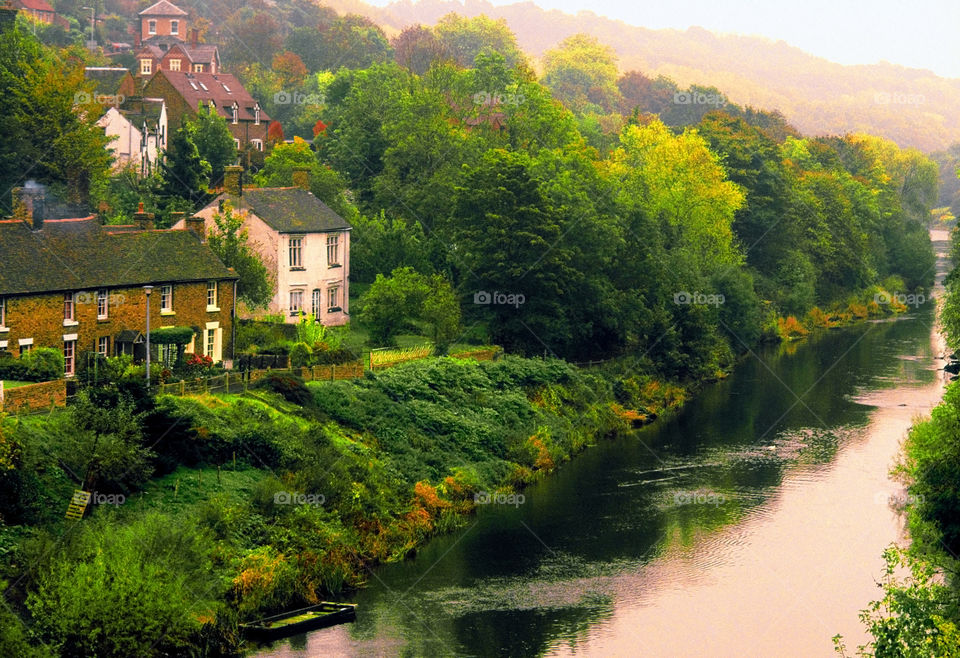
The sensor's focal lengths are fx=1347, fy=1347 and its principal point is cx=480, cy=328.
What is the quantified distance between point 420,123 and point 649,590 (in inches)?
2159

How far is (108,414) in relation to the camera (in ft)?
150

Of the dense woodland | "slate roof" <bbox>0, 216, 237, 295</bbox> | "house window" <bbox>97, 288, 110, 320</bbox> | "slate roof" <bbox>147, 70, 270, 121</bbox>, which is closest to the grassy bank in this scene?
the dense woodland

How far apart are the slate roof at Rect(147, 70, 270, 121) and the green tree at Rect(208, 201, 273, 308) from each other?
161ft

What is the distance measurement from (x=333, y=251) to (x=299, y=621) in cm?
3825

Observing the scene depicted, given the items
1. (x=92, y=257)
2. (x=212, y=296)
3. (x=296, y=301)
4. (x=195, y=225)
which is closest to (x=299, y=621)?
(x=92, y=257)

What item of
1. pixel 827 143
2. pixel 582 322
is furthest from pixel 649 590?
pixel 827 143

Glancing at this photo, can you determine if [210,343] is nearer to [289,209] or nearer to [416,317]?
[416,317]

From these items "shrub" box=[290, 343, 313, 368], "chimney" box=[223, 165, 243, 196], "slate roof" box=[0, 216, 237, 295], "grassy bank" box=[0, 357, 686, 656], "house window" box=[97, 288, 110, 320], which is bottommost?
"grassy bank" box=[0, 357, 686, 656]

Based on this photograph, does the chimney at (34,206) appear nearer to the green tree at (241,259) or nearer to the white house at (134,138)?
the green tree at (241,259)

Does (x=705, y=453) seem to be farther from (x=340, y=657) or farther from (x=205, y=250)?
(x=340, y=657)

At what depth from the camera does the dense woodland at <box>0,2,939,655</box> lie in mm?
41656

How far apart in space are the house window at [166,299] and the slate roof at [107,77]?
60.3 metres

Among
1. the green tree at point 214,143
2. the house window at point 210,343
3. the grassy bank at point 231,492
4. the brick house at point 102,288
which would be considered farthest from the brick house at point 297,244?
the green tree at point 214,143

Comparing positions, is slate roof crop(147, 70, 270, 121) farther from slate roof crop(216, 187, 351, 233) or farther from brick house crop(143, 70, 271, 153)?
slate roof crop(216, 187, 351, 233)
